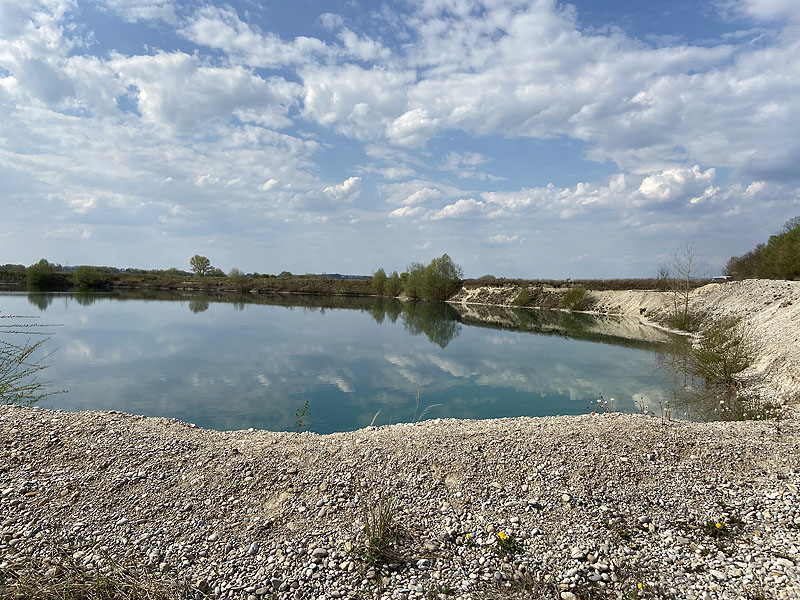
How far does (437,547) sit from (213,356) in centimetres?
2044

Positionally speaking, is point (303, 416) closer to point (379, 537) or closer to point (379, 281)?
point (379, 537)

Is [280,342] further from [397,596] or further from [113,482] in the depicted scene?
[397,596]

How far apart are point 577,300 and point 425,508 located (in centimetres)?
5784

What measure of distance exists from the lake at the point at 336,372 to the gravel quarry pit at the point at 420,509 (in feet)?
14.1

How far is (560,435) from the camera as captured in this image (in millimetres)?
7215

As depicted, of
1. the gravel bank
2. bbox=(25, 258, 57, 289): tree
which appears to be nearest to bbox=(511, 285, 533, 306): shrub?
the gravel bank

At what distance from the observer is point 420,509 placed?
537 centimetres

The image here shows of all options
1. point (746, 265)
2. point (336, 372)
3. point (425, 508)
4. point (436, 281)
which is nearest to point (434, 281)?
point (436, 281)

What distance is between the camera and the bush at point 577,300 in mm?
58062

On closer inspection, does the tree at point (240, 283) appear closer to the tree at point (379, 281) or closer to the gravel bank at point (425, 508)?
the tree at point (379, 281)

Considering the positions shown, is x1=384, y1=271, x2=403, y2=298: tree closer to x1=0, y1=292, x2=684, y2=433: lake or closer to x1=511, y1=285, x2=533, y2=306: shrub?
x1=511, y1=285, x2=533, y2=306: shrub

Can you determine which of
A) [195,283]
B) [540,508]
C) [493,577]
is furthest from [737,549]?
[195,283]

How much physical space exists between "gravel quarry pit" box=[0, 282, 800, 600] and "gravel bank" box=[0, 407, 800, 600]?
0.8 inches

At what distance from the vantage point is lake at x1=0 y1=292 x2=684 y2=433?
1310 cm
